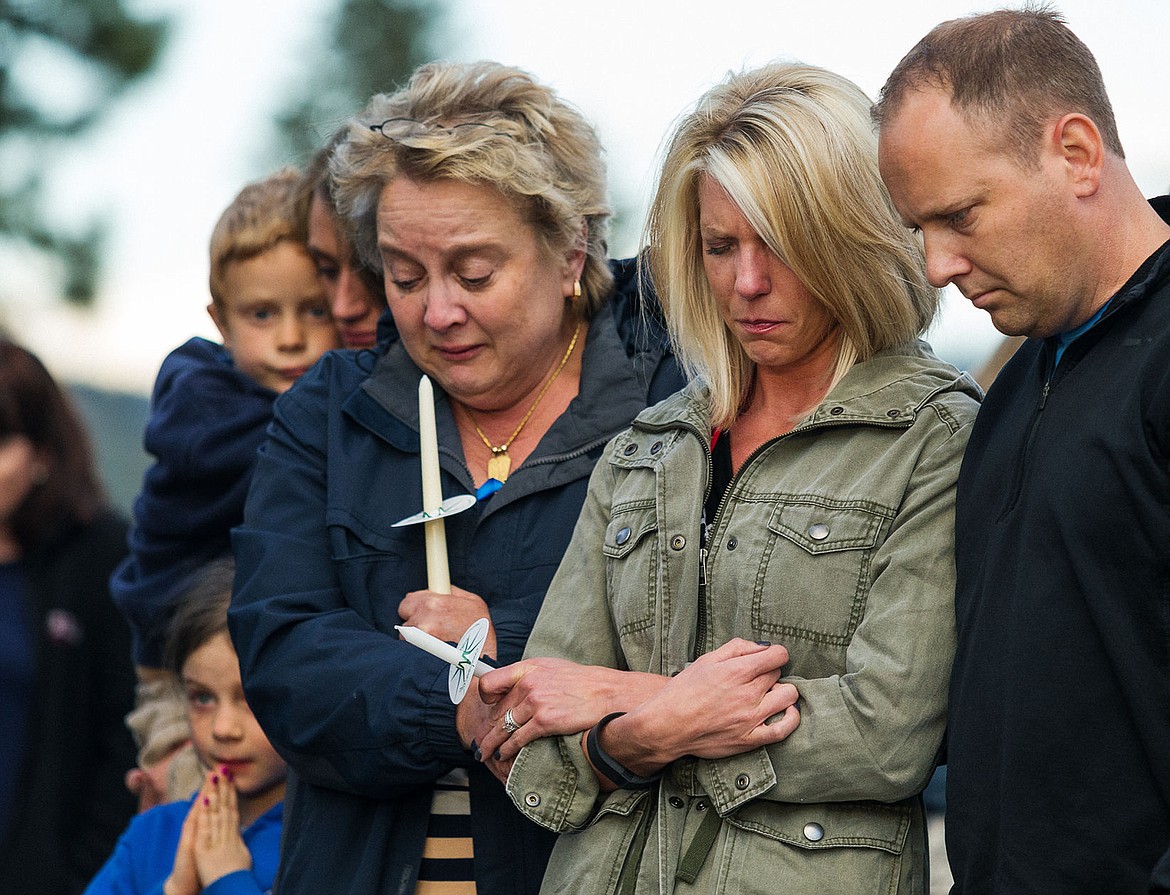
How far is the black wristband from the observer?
2.10 metres

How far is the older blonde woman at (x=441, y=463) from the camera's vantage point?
7.98ft

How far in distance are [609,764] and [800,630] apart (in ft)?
1.06

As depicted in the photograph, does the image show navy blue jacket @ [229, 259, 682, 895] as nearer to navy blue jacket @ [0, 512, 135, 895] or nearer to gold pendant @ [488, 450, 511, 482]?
gold pendant @ [488, 450, 511, 482]

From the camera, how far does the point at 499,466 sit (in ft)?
9.00

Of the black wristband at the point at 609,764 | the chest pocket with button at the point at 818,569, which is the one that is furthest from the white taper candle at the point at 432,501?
the chest pocket with button at the point at 818,569

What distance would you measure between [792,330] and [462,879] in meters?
1.04

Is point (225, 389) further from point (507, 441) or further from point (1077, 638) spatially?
point (1077, 638)

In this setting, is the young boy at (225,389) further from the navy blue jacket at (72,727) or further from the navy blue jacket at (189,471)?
the navy blue jacket at (72,727)

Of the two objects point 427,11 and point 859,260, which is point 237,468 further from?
point 427,11

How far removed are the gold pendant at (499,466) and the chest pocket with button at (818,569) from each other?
29.9 inches

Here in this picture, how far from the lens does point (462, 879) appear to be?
247 centimetres

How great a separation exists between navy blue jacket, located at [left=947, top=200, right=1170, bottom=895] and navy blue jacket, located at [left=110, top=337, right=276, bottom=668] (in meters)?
1.90

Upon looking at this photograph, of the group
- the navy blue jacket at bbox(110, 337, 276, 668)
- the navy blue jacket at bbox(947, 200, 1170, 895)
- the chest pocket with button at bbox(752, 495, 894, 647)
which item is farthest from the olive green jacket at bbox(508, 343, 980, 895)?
the navy blue jacket at bbox(110, 337, 276, 668)

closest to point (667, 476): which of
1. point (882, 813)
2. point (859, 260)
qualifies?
point (859, 260)
